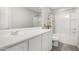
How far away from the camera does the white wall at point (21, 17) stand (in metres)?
1.48

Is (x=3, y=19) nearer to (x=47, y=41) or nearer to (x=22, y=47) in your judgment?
(x=22, y=47)

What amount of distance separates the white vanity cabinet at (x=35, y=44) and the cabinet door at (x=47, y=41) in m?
0.07

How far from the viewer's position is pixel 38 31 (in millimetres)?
1629

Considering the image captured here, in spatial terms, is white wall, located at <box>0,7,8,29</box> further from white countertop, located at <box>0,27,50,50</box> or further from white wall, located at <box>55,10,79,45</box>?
white wall, located at <box>55,10,79,45</box>

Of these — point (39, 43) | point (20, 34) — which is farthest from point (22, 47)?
point (39, 43)

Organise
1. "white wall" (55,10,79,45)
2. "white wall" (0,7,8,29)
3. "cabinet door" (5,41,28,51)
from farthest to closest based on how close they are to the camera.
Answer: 1. "white wall" (55,10,79,45)
2. "white wall" (0,7,8,29)
3. "cabinet door" (5,41,28,51)

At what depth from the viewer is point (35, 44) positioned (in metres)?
1.59

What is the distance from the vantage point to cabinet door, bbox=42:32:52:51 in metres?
1.66

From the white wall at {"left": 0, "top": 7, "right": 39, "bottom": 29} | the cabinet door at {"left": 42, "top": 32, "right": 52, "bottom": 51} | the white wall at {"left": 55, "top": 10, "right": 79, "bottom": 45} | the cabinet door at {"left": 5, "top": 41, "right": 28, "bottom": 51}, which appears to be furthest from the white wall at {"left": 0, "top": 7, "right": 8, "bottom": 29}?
the white wall at {"left": 55, "top": 10, "right": 79, "bottom": 45}

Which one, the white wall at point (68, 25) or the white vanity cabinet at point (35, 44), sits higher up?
the white wall at point (68, 25)

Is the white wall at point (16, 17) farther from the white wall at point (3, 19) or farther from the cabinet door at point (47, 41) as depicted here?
the cabinet door at point (47, 41)

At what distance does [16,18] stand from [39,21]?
0.40 metres

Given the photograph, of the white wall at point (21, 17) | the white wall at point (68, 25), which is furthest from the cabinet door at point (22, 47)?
the white wall at point (68, 25)
